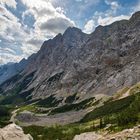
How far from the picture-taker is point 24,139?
12938 centimetres

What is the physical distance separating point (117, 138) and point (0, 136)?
42812mm

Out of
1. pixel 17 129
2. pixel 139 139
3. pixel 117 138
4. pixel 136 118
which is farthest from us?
pixel 136 118

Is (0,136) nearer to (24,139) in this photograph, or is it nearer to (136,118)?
(24,139)

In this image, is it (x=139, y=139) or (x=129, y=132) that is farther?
(x=129, y=132)

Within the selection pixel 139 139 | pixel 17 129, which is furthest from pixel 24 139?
pixel 139 139

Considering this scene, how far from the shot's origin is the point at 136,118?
6437 inches

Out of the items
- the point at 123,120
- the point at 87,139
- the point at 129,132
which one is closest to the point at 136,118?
the point at 123,120

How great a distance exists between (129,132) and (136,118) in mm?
50562

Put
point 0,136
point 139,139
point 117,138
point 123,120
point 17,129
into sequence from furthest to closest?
point 123,120
point 17,129
point 0,136
point 117,138
point 139,139

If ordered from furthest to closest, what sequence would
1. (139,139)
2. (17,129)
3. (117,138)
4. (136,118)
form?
1. (136,118)
2. (17,129)
3. (117,138)
4. (139,139)

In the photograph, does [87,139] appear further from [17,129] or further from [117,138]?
[117,138]

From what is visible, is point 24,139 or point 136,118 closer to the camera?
point 24,139

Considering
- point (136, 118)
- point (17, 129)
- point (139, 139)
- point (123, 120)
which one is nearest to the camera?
point (139, 139)

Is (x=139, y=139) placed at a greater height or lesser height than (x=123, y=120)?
lesser
